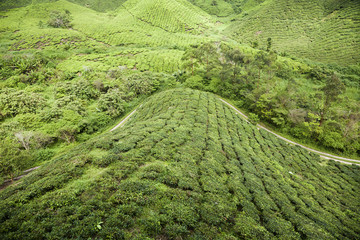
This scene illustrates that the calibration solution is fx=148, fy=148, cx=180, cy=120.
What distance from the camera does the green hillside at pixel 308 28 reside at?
8125 centimetres

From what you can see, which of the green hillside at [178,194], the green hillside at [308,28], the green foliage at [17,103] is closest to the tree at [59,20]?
the green foliage at [17,103]

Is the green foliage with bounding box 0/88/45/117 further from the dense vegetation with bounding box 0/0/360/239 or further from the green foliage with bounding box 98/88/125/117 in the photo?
the green foliage with bounding box 98/88/125/117

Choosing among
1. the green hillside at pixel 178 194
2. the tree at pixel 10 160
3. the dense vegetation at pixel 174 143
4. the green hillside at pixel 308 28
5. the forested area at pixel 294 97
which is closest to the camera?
the green hillside at pixel 178 194

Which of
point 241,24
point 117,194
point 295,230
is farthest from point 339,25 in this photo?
point 117,194

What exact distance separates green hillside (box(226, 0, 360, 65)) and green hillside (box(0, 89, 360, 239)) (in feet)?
294

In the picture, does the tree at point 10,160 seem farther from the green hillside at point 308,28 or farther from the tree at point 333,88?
the green hillside at point 308,28

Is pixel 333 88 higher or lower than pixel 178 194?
higher

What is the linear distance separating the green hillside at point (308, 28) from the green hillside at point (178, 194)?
89475 mm

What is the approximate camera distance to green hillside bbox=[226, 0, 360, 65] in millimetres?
81250

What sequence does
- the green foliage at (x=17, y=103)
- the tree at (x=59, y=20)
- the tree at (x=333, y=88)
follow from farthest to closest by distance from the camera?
the tree at (x=59, y=20) < the green foliage at (x=17, y=103) < the tree at (x=333, y=88)

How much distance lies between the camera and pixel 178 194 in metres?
13.7

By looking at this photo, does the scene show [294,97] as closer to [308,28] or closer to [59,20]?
[308,28]

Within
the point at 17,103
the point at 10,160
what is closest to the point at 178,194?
the point at 10,160

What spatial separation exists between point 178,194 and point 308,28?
140591 mm
